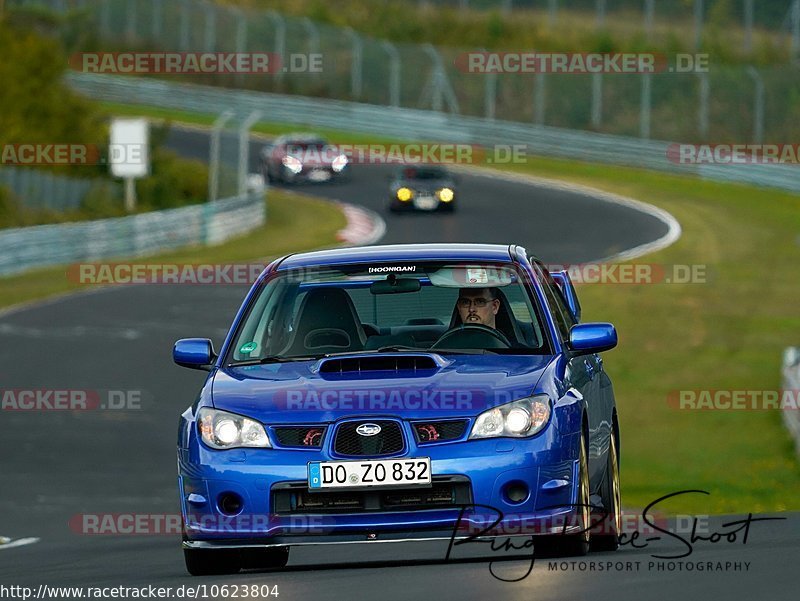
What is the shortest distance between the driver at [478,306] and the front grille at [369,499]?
1.52m

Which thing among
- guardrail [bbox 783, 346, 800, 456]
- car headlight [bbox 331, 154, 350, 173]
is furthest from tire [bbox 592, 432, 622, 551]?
car headlight [bbox 331, 154, 350, 173]

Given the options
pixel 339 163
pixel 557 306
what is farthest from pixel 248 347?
pixel 339 163

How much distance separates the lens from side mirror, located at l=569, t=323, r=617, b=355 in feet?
27.7

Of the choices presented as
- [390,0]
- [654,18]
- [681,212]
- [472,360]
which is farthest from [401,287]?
[390,0]

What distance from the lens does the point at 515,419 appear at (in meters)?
7.68

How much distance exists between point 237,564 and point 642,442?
9.81 meters

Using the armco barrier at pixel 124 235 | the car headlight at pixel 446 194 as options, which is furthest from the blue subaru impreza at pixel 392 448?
the car headlight at pixel 446 194

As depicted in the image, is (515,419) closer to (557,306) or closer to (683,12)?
(557,306)

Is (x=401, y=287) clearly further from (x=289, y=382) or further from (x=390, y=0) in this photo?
(x=390, y=0)

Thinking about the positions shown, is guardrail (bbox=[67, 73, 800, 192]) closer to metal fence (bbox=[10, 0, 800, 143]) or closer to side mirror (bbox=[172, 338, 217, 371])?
metal fence (bbox=[10, 0, 800, 143])

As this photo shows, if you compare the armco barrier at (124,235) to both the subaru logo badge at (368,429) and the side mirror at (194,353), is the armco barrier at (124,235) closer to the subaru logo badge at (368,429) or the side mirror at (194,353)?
the side mirror at (194,353)

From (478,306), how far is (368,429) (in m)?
1.58

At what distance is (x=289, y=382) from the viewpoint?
→ 796cm

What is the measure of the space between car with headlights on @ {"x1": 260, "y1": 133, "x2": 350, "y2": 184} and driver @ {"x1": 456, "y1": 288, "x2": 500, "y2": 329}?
42.3m
